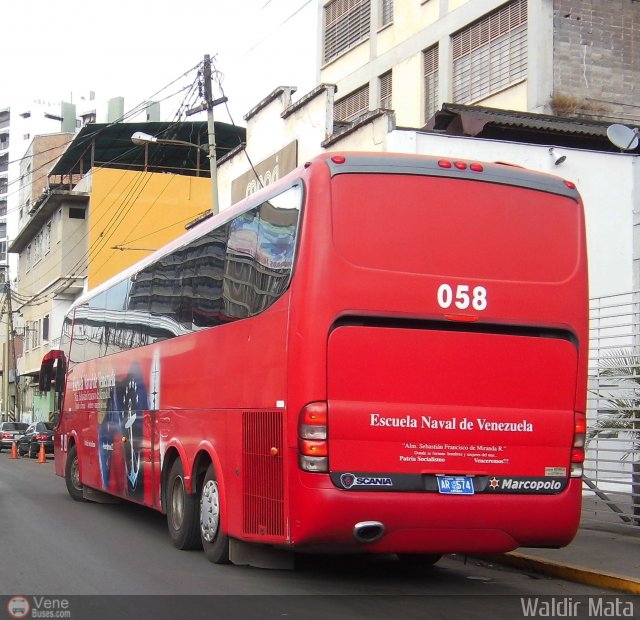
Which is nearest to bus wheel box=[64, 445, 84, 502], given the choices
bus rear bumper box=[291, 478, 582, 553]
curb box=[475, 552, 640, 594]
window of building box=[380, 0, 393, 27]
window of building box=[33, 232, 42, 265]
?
curb box=[475, 552, 640, 594]

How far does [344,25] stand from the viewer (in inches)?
1210

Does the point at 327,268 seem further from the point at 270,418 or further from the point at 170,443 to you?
the point at 170,443

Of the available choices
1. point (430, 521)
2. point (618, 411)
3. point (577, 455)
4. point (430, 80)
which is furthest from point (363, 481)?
point (430, 80)

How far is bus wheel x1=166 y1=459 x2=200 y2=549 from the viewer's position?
10539 millimetres

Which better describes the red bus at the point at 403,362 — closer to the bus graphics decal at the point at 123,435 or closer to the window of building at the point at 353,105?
the bus graphics decal at the point at 123,435

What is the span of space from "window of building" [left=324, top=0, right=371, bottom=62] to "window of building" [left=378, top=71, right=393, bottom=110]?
196cm

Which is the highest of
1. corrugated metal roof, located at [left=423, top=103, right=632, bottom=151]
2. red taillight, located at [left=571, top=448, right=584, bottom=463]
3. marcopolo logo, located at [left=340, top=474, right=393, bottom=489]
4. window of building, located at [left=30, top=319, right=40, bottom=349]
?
corrugated metal roof, located at [left=423, top=103, right=632, bottom=151]

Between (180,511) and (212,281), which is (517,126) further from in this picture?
(180,511)

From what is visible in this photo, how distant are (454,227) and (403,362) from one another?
1.32 m

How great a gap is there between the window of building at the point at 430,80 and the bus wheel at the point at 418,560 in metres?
17.1

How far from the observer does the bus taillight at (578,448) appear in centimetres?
864

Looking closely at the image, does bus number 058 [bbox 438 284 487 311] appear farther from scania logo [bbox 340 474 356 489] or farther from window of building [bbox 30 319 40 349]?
window of building [bbox 30 319 40 349]

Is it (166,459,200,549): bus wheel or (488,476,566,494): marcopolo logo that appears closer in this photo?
(488,476,566,494): marcopolo logo

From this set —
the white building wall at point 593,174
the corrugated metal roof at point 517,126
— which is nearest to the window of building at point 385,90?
the corrugated metal roof at point 517,126
